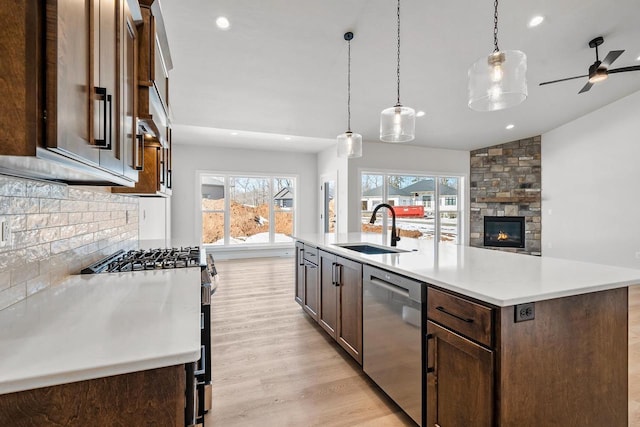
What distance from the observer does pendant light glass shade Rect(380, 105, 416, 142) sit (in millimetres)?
2742

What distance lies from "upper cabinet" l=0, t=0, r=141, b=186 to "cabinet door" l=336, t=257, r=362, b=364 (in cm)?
161

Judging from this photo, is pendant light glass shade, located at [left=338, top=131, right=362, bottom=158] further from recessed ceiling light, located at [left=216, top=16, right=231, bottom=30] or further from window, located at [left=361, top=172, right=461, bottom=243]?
window, located at [left=361, top=172, right=461, bottom=243]

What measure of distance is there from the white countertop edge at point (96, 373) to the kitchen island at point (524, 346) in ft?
3.68

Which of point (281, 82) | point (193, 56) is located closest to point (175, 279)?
point (193, 56)

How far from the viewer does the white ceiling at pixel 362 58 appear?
3166 mm

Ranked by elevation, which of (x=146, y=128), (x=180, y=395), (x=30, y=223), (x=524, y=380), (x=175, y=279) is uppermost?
(x=146, y=128)

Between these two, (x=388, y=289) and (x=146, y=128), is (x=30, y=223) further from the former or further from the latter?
(x=388, y=289)

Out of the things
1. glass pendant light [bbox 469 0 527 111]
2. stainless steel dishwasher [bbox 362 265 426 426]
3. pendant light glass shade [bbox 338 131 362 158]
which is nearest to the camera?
stainless steel dishwasher [bbox 362 265 426 426]

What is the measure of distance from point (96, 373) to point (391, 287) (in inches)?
57.1

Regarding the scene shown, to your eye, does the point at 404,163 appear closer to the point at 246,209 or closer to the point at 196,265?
the point at 246,209

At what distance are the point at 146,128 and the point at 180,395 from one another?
1.41 m

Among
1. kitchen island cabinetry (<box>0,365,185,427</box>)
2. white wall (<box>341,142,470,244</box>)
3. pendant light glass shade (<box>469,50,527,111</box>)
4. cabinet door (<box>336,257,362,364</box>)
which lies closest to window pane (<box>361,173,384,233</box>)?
white wall (<box>341,142,470,244</box>)

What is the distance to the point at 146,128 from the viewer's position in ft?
5.51

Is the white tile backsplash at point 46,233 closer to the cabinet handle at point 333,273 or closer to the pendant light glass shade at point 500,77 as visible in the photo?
the cabinet handle at point 333,273
